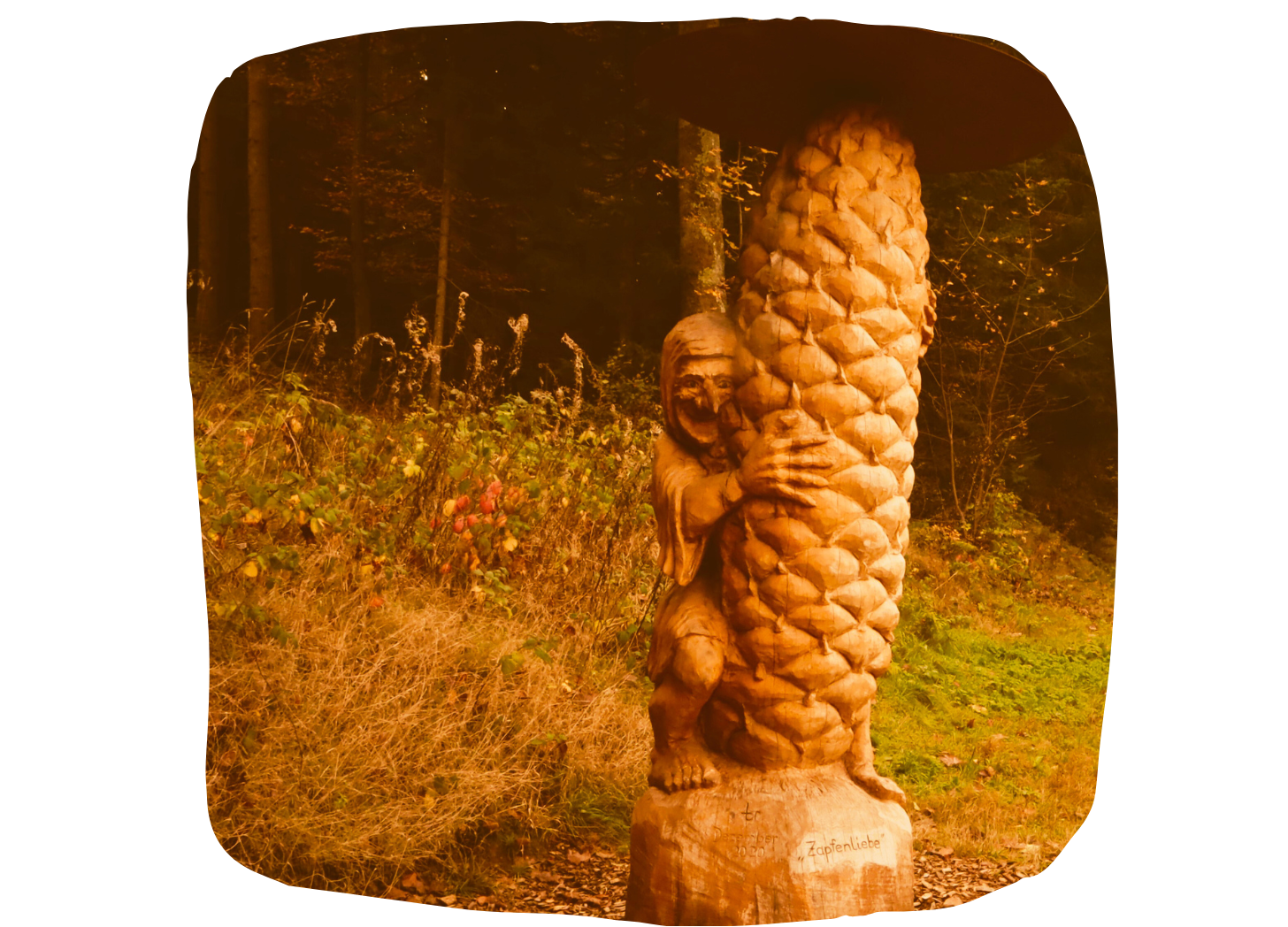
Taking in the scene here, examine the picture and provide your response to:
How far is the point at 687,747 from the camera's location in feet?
13.2

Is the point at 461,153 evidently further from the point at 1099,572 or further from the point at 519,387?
the point at 1099,572

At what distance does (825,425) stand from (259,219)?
3.39m

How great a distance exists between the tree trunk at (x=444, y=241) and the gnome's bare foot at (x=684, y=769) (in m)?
2.76

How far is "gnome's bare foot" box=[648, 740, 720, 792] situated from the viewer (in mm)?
3939

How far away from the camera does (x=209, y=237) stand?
576cm

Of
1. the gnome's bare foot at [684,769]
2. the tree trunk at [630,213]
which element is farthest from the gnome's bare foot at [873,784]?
the tree trunk at [630,213]

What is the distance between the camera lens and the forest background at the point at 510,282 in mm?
5496

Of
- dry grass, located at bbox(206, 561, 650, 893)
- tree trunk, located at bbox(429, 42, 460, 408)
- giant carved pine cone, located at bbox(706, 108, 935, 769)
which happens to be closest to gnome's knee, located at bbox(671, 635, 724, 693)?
giant carved pine cone, located at bbox(706, 108, 935, 769)

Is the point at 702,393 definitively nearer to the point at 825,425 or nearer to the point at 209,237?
the point at 825,425

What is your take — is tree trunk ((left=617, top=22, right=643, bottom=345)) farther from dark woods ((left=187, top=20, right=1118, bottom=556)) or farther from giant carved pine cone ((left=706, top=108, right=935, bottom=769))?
giant carved pine cone ((left=706, top=108, right=935, bottom=769))

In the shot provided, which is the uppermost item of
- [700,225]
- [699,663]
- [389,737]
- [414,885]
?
[700,225]

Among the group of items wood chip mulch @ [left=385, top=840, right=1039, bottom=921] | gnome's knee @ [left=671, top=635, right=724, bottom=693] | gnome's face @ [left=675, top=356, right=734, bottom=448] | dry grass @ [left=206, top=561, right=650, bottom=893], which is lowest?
wood chip mulch @ [left=385, top=840, right=1039, bottom=921]

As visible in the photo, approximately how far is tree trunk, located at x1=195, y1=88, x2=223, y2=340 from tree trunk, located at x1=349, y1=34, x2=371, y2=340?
0.64 metres

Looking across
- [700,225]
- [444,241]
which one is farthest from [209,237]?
[700,225]
